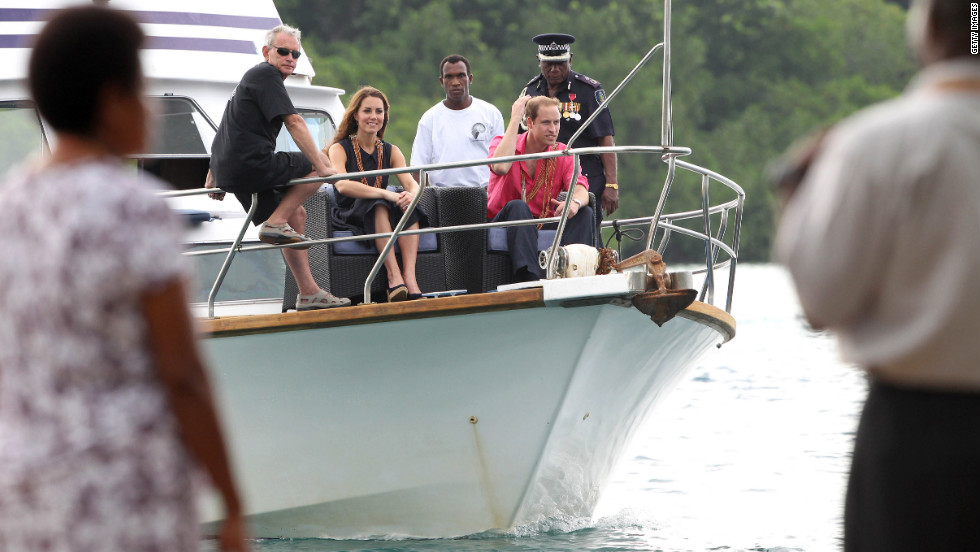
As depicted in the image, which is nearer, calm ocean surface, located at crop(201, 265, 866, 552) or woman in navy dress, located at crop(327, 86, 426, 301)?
woman in navy dress, located at crop(327, 86, 426, 301)

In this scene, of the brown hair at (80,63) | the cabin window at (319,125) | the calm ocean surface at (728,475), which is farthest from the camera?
the cabin window at (319,125)

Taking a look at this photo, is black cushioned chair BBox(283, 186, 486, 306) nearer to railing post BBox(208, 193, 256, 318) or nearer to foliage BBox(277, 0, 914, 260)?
railing post BBox(208, 193, 256, 318)

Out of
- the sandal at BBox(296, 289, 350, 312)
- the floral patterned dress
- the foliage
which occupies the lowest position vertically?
the foliage

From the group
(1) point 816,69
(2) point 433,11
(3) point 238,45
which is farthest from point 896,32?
(3) point 238,45

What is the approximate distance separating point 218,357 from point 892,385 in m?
4.56

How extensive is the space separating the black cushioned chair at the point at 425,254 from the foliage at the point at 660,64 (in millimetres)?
32138

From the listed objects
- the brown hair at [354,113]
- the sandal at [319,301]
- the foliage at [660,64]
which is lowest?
the foliage at [660,64]

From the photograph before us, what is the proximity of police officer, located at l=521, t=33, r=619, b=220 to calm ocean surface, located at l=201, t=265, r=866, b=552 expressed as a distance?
1334 millimetres

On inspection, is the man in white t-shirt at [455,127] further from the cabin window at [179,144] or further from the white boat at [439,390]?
the cabin window at [179,144]

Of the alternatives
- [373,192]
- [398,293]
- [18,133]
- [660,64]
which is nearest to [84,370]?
[398,293]

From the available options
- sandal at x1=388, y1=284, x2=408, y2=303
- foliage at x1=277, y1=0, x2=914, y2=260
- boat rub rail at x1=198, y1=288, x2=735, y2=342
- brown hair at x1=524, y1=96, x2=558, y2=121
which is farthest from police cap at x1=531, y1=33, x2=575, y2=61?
foliage at x1=277, y1=0, x2=914, y2=260

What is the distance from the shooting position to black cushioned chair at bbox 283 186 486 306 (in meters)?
6.42

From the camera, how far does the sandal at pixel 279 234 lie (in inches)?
237

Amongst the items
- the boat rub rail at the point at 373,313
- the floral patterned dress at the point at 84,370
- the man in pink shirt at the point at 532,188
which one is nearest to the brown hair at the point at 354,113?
the man in pink shirt at the point at 532,188
